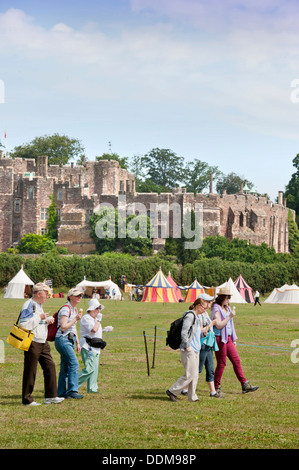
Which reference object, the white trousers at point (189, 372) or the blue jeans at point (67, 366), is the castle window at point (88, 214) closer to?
the blue jeans at point (67, 366)

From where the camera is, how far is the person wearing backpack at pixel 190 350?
42.7 ft

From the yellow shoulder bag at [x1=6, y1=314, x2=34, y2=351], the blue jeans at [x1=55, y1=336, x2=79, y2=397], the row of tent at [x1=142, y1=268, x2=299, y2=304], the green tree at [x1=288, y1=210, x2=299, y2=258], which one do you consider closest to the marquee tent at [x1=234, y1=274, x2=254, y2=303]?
the row of tent at [x1=142, y1=268, x2=299, y2=304]

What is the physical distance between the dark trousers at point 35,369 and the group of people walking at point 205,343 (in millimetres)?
2036

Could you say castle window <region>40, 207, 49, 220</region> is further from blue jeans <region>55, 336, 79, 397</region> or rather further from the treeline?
blue jeans <region>55, 336, 79, 397</region>

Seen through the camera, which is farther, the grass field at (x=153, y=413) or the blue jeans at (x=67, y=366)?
the blue jeans at (x=67, y=366)

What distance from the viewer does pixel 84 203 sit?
89500 mm

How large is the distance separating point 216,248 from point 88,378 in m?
70.8

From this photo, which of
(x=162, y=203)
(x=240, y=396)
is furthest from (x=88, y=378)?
(x=162, y=203)

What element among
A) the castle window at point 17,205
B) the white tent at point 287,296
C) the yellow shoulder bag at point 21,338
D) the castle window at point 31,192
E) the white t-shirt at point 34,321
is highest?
the castle window at point 31,192

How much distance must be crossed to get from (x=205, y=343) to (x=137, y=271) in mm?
58109

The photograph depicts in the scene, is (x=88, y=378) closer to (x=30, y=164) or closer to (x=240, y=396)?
(x=240, y=396)

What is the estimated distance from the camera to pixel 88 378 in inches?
542

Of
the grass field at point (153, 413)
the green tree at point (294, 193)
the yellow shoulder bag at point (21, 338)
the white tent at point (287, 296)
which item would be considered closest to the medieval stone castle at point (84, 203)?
the green tree at point (294, 193)

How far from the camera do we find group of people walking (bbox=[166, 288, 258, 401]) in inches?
515
